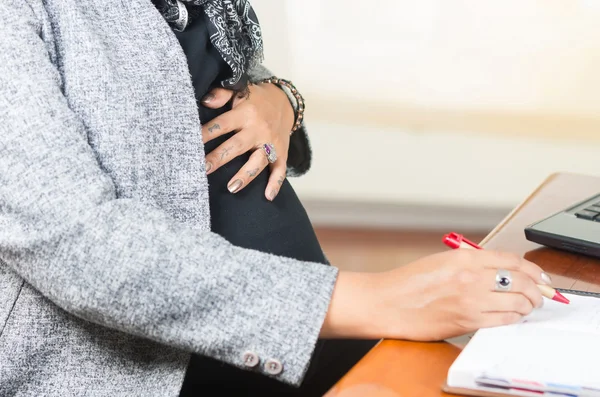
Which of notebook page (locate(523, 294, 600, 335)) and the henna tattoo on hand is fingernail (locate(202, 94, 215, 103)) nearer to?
the henna tattoo on hand

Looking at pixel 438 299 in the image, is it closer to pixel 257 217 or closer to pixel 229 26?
pixel 257 217

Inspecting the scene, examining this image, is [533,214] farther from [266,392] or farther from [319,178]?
[319,178]

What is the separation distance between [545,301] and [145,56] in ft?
1.61

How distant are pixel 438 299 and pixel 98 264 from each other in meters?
0.30

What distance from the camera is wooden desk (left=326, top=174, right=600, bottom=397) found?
560 millimetres

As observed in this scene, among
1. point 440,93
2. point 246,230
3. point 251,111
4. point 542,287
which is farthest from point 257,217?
point 440,93

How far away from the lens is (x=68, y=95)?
0.68 metres

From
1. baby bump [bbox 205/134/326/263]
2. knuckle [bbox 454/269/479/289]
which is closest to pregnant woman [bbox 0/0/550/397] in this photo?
knuckle [bbox 454/269/479/289]

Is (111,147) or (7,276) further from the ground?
(111,147)

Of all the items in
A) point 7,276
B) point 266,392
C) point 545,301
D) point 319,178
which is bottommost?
point 319,178

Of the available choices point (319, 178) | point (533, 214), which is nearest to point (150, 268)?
point (533, 214)

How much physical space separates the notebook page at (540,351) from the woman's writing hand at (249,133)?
0.41 metres

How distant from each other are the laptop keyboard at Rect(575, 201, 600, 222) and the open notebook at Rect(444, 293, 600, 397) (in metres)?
0.30

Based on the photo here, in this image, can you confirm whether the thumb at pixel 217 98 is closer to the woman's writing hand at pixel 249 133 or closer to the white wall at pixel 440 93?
the woman's writing hand at pixel 249 133
